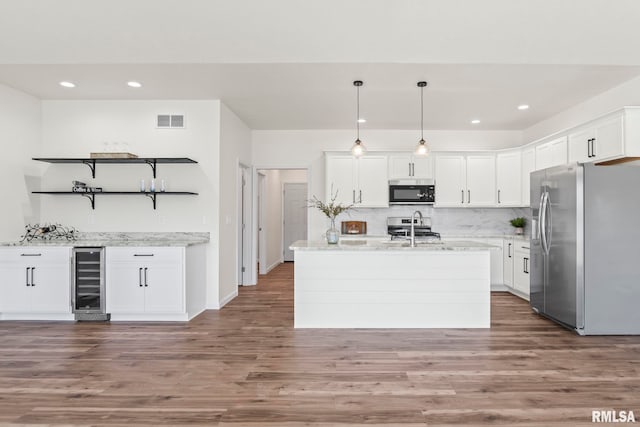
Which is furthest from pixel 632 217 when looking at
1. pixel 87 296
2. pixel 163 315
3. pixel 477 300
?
pixel 87 296

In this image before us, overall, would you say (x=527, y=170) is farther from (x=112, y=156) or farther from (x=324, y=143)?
(x=112, y=156)

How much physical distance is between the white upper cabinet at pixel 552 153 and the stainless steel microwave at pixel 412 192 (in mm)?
1511

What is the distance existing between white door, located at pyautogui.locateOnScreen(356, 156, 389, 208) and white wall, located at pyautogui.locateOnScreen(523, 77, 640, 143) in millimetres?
2444

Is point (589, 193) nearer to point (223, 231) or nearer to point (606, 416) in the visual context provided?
point (606, 416)

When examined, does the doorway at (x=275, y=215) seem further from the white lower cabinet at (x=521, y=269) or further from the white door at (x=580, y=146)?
the white door at (x=580, y=146)

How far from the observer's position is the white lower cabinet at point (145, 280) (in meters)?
3.83

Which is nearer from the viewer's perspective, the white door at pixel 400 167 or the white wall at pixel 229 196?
the white wall at pixel 229 196

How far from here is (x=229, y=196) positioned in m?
4.86

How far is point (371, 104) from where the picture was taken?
4.55m

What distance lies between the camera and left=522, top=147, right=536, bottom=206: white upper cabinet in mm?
5090

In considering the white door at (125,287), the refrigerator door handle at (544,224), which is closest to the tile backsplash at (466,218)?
the refrigerator door handle at (544,224)

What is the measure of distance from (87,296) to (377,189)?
420 cm

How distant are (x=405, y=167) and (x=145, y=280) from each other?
408cm

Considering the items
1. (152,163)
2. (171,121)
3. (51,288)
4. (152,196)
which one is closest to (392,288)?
(152,196)
